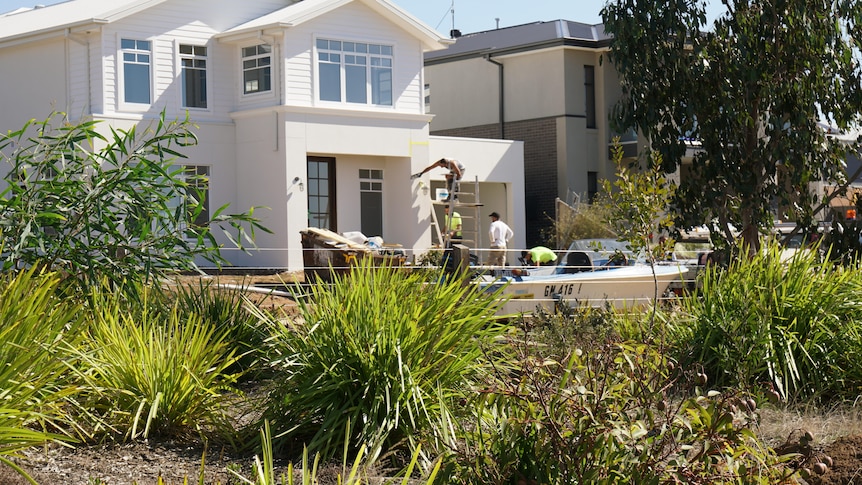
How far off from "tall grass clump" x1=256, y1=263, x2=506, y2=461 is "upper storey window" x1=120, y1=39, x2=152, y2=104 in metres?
20.5

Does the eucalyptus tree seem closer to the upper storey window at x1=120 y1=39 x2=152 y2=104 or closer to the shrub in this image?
the shrub

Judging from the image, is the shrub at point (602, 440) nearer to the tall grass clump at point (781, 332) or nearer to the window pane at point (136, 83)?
the tall grass clump at point (781, 332)

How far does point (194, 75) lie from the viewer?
28031 mm

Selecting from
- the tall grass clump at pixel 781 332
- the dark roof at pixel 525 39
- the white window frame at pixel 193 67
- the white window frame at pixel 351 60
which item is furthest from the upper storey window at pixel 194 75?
the tall grass clump at pixel 781 332

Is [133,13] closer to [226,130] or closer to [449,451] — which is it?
[226,130]

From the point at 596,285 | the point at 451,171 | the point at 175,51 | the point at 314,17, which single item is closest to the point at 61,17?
the point at 175,51

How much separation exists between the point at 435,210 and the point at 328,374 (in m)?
25.7

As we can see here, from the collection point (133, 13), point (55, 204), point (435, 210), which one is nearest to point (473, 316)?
point (55, 204)

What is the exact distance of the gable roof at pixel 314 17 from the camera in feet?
89.7

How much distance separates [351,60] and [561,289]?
1434 cm

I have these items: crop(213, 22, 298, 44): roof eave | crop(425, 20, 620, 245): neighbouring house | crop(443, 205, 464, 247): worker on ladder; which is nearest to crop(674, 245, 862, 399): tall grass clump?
crop(443, 205, 464, 247): worker on ladder

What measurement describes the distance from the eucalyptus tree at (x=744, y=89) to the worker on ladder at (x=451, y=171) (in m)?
14.8

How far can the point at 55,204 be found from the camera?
8.55 m

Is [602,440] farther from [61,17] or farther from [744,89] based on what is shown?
[61,17]
